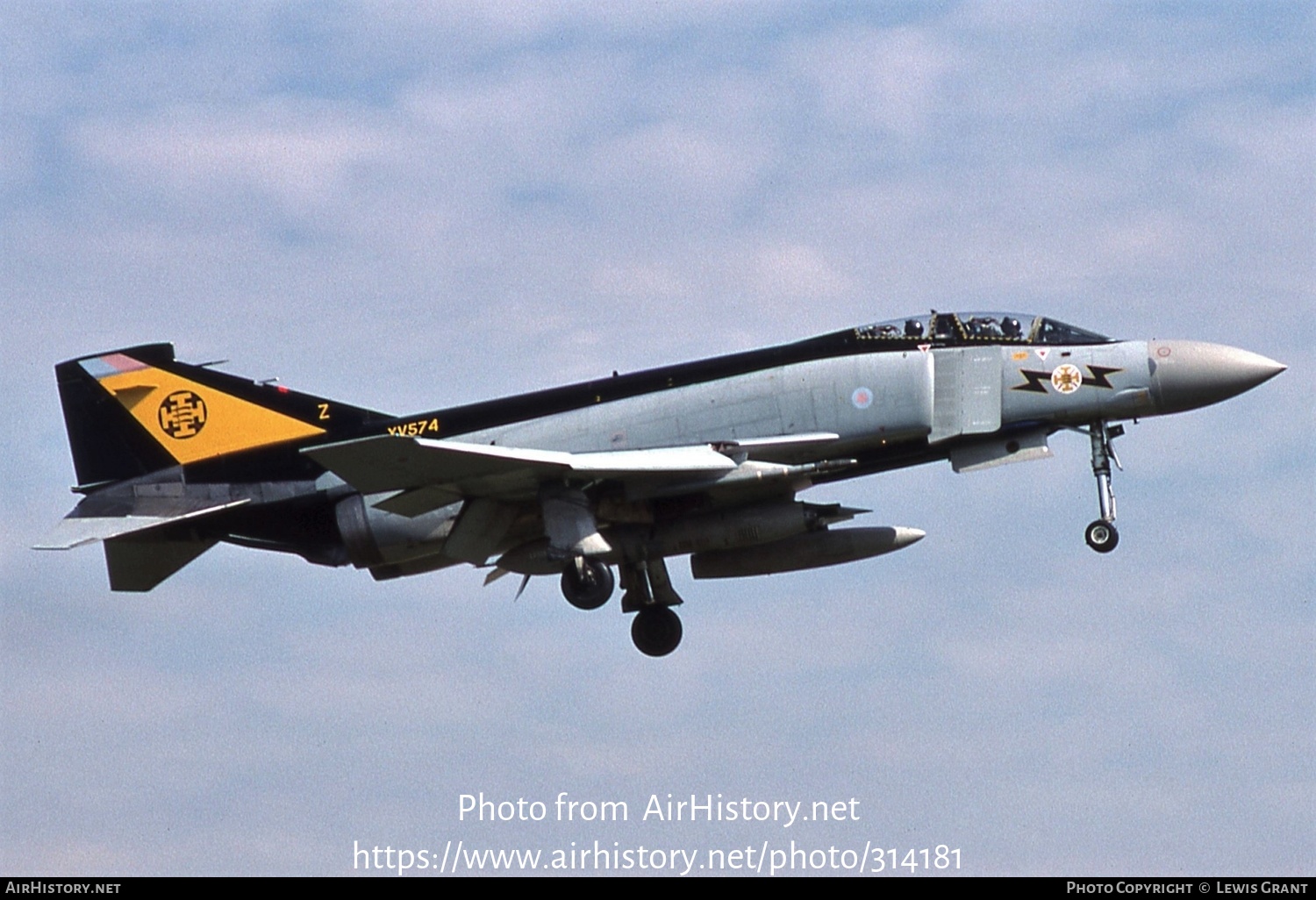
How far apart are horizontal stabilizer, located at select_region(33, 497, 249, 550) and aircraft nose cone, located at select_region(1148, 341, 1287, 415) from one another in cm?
1312

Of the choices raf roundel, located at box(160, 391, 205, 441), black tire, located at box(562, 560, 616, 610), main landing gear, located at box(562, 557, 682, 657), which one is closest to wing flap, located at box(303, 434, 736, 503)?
black tire, located at box(562, 560, 616, 610)

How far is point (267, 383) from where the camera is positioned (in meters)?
28.8

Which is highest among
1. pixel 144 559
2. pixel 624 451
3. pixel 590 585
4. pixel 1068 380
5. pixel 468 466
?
pixel 1068 380

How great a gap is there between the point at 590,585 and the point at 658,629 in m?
3.61

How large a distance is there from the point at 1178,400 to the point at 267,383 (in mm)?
13215

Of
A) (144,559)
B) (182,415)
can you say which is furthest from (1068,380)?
(144,559)

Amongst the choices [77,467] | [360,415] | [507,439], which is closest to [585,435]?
[507,439]

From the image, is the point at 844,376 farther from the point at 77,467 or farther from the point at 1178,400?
the point at 77,467

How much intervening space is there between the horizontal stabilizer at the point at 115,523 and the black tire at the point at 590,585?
5370 millimetres

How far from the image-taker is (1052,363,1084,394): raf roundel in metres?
26.2

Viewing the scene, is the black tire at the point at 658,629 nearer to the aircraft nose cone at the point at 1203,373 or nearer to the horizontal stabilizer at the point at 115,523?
the horizontal stabilizer at the point at 115,523

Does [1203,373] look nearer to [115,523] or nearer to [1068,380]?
[1068,380]

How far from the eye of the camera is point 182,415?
28734mm
